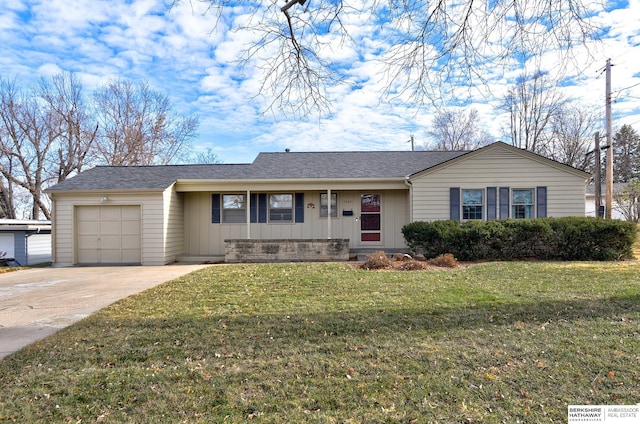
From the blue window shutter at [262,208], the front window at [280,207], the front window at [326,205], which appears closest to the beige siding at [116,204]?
the blue window shutter at [262,208]

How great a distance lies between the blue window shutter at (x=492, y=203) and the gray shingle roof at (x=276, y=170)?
2510mm

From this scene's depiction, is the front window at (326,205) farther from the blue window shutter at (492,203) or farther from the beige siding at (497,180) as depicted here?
the blue window shutter at (492,203)

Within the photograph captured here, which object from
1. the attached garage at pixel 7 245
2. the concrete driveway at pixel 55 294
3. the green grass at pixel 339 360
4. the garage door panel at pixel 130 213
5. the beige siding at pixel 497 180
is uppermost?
the beige siding at pixel 497 180

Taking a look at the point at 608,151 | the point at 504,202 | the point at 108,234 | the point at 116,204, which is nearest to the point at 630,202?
the point at 608,151

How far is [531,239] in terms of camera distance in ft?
33.9

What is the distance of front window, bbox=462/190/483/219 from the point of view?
11.7m

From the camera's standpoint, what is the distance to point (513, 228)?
10352 millimetres

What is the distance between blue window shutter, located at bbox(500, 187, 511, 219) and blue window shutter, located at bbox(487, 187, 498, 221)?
0.54ft

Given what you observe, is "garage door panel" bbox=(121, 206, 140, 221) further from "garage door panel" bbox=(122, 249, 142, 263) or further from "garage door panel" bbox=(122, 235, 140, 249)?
"garage door panel" bbox=(122, 249, 142, 263)

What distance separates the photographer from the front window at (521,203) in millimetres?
11594

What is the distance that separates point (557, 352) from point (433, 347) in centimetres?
117

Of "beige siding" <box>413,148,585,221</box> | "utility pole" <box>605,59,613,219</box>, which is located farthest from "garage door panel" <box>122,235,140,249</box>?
"utility pole" <box>605,59,613,219</box>

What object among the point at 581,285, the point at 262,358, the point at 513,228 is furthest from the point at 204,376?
the point at 513,228

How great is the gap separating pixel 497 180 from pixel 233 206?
941cm
